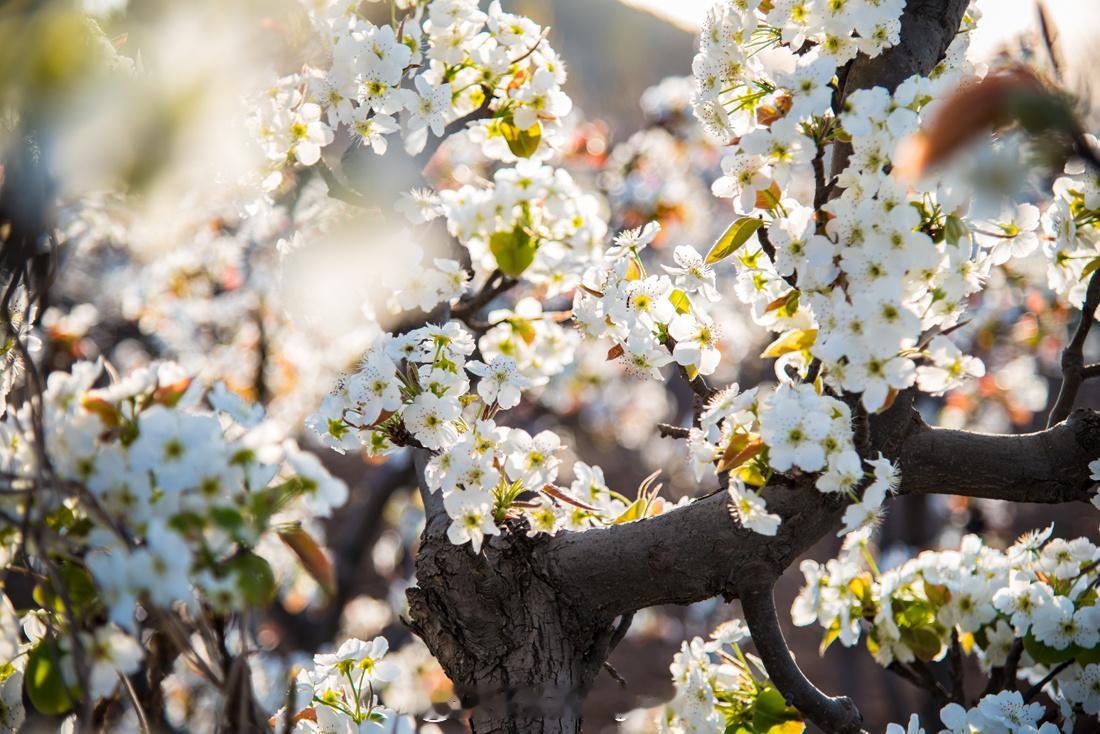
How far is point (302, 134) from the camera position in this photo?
1.60m

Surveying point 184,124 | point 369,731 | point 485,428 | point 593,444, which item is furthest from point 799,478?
point 593,444

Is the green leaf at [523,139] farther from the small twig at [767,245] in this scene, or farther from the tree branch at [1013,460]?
the tree branch at [1013,460]

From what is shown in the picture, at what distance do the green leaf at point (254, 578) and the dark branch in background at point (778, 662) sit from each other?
765 millimetres

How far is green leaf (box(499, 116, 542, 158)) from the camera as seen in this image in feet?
5.16

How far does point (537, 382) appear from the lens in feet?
4.58

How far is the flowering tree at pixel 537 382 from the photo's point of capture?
872mm

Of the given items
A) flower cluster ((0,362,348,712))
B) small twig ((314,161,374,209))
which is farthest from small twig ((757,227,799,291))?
small twig ((314,161,374,209))

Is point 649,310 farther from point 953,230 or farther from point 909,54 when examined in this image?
point 909,54

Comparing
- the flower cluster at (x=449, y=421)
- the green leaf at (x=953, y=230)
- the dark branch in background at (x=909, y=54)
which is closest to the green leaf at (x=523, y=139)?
the flower cluster at (x=449, y=421)

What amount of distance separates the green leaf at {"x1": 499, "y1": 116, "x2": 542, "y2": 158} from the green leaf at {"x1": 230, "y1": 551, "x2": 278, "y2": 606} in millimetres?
906

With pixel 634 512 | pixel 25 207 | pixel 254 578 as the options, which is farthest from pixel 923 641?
pixel 25 207

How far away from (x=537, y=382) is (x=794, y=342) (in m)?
0.40

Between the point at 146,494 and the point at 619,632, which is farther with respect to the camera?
the point at 619,632

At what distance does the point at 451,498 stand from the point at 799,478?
1.60 feet
